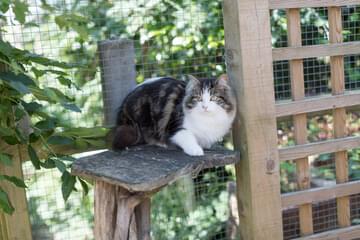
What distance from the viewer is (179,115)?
1813mm

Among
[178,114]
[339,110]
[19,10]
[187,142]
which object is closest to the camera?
[19,10]

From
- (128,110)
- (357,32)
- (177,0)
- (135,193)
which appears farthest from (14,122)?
(357,32)

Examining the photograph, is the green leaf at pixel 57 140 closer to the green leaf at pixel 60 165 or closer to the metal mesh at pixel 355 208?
the green leaf at pixel 60 165

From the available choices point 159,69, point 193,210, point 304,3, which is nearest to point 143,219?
point 304,3

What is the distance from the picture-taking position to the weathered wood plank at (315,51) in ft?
5.77

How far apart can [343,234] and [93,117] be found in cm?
151

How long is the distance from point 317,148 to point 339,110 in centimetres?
18

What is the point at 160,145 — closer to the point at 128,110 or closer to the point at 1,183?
the point at 128,110

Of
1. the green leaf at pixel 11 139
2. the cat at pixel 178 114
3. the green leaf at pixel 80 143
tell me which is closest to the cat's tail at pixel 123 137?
the cat at pixel 178 114

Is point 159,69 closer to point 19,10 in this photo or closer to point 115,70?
point 115,70

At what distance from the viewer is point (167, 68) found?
283 cm

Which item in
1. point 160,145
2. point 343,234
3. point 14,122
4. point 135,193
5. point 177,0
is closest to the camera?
point 135,193

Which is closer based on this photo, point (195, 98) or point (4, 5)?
point (4, 5)

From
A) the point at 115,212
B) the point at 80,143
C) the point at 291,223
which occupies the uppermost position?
the point at 80,143
